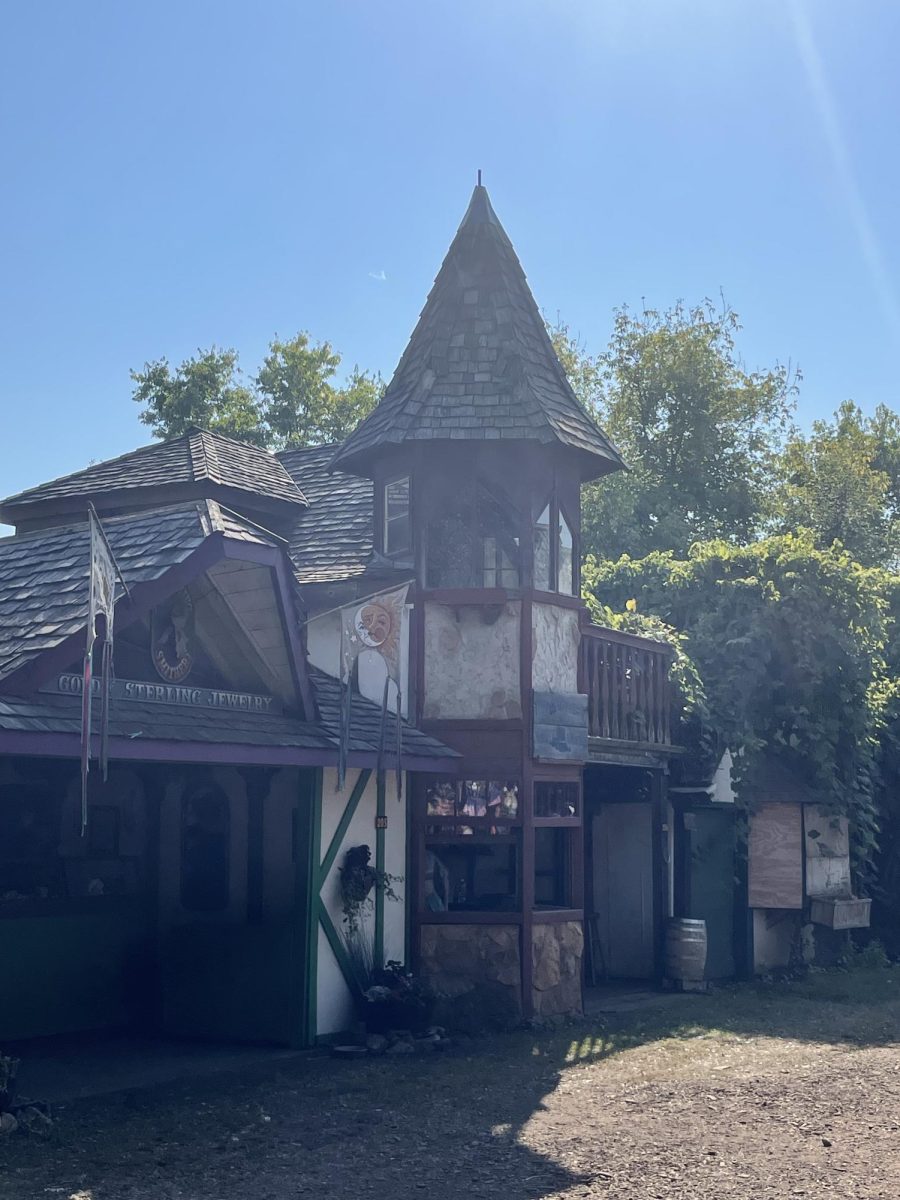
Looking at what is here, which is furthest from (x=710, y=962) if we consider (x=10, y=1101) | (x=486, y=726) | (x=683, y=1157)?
A: (x=10, y=1101)

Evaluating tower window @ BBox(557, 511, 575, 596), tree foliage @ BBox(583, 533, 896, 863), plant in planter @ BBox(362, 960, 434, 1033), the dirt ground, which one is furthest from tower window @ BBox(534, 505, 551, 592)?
the dirt ground

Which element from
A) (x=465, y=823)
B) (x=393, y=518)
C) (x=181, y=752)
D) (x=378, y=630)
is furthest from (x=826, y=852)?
(x=181, y=752)

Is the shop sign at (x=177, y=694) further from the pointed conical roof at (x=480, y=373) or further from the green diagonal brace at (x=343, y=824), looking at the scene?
the pointed conical roof at (x=480, y=373)

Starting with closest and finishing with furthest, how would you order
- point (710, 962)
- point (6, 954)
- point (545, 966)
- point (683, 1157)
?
point (683, 1157)
point (6, 954)
point (545, 966)
point (710, 962)

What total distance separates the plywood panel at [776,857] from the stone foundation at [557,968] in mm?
4491

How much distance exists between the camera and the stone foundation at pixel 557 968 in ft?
44.9

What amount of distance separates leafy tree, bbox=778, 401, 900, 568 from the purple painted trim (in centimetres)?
2608

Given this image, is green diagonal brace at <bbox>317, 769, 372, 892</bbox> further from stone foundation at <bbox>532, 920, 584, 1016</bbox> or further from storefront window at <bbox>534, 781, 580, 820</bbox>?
stone foundation at <bbox>532, 920, 584, 1016</bbox>

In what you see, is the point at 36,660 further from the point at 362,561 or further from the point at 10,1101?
the point at 362,561

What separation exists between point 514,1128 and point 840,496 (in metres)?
31.4

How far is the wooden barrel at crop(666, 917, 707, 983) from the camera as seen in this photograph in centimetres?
1630

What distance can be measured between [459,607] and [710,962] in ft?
20.8

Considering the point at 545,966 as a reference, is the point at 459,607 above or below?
above

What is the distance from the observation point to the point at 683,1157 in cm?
838
